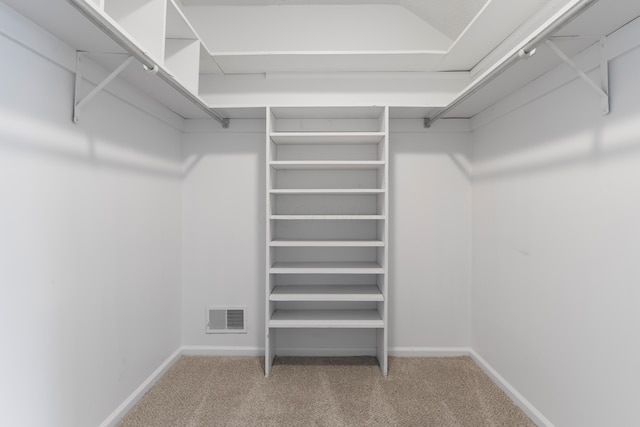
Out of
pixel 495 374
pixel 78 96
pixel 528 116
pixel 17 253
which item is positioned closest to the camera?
pixel 17 253

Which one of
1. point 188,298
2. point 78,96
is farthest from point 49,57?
point 188,298

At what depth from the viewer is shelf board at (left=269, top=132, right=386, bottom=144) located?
234 cm

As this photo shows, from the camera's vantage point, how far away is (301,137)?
2430 millimetres

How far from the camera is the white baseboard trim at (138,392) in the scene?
1.81 metres

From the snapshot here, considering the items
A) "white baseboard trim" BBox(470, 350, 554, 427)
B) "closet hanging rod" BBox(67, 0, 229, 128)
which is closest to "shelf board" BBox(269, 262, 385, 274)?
"white baseboard trim" BBox(470, 350, 554, 427)

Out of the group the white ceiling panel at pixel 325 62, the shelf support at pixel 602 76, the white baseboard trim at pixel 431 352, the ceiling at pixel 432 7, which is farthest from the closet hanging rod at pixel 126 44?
the white baseboard trim at pixel 431 352

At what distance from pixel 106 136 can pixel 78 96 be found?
0.27 metres

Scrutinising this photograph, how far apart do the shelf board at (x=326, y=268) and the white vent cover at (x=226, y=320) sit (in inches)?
21.0

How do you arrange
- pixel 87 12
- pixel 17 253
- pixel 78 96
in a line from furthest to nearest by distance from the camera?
pixel 78 96 → pixel 17 253 → pixel 87 12

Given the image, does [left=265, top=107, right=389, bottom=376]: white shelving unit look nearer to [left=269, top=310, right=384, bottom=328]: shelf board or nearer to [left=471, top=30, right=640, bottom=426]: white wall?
[left=269, top=310, right=384, bottom=328]: shelf board

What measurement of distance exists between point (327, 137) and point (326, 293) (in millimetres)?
1108

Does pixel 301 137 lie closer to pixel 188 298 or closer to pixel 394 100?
pixel 394 100

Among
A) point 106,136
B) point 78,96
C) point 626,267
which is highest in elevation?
point 78,96

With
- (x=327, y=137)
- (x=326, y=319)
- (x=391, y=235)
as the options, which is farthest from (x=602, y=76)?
(x=326, y=319)
